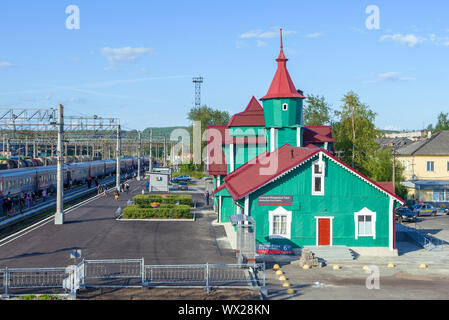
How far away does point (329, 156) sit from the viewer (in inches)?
1070

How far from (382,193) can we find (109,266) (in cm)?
1666

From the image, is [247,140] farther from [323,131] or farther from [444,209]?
[444,209]

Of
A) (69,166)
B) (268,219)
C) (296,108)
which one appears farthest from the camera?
(69,166)

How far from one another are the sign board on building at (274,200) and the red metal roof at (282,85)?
34.8 ft

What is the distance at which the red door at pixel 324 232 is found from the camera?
89.6 ft

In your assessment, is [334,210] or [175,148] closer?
[334,210]

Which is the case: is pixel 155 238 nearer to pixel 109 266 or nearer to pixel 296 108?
pixel 109 266

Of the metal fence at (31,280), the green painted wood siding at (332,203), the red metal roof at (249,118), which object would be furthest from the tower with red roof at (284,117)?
the metal fence at (31,280)

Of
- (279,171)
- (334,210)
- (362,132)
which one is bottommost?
(334,210)

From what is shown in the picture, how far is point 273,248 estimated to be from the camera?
2602 cm

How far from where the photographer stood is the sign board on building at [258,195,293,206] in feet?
89.1

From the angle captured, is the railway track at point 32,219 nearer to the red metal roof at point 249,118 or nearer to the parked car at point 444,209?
the red metal roof at point 249,118

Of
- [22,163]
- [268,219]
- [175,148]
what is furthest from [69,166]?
[175,148]

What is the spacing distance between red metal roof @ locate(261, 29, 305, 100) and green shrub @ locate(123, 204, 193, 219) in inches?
470
